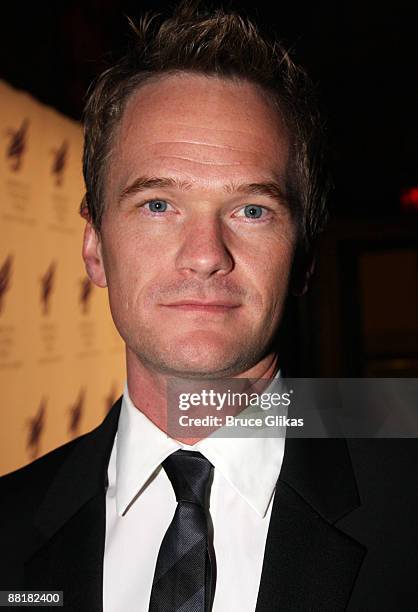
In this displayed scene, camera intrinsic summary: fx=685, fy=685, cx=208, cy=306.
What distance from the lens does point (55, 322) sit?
2.50 meters

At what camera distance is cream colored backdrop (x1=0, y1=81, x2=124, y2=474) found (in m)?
2.23

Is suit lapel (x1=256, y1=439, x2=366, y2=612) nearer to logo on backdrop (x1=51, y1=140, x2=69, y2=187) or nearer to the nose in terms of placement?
the nose

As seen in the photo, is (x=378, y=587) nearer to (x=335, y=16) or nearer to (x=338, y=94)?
(x=335, y=16)

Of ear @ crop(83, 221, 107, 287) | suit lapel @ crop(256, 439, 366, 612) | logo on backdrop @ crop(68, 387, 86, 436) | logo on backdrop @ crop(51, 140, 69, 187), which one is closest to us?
suit lapel @ crop(256, 439, 366, 612)

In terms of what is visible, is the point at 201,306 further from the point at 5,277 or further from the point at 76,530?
the point at 5,277

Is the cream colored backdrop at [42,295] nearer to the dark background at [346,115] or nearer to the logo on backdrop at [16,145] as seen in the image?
the logo on backdrop at [16,145]

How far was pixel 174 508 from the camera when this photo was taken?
1.21 m

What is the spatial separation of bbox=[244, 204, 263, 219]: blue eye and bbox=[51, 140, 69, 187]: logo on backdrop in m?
1.40

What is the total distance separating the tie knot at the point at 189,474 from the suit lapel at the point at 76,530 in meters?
0.17

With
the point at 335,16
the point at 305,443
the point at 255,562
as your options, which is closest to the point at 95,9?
the point at 335,16

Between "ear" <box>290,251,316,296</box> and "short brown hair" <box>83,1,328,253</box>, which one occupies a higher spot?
"short brown hair" <box>83,1,328,253</box>

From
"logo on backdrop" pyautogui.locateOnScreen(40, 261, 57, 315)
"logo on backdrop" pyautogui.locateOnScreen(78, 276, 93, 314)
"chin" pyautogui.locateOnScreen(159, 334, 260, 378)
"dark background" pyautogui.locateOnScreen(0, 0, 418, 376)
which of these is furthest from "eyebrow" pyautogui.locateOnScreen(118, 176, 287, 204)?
"logo on backdrop" pyautogui.locateOnScreen(78, 276, 93, 314)

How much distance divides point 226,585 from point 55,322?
156cm

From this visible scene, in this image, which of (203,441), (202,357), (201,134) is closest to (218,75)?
(201,134)
